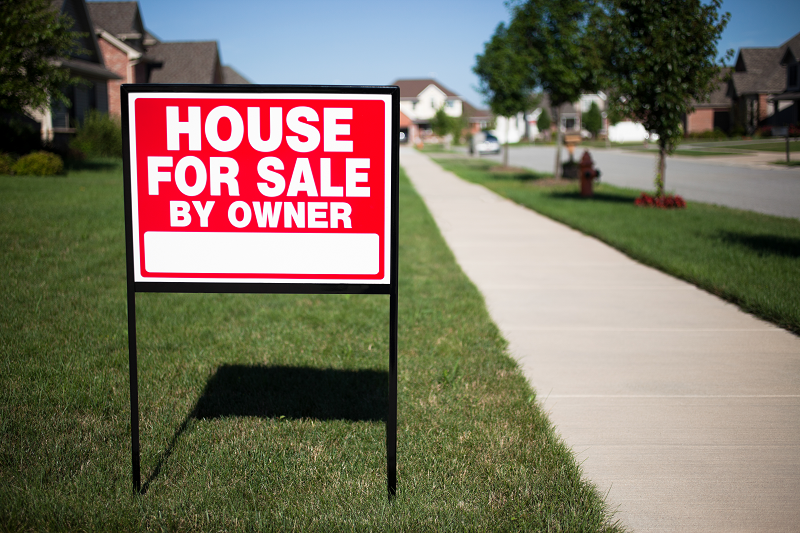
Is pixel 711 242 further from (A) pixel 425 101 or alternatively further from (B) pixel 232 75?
(A) pixel 425 101

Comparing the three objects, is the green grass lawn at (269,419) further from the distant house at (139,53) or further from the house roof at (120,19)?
the house roof at (120,19)

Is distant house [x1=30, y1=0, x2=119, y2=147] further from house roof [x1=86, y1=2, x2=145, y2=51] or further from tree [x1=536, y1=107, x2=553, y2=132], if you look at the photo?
tree [x1=536, y1=107, x2=553, y2=132]

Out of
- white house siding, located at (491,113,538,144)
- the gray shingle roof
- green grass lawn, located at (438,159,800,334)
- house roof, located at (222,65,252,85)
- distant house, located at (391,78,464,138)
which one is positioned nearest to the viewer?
green grass lawn, located at (438,159,800,334)

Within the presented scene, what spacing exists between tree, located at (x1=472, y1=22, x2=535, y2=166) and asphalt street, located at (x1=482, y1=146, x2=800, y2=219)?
4.50 m

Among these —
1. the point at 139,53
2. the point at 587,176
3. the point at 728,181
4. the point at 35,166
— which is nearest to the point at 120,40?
the point at 139,53

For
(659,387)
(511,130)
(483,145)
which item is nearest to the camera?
(659,387)

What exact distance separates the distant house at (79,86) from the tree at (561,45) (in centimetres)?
1657

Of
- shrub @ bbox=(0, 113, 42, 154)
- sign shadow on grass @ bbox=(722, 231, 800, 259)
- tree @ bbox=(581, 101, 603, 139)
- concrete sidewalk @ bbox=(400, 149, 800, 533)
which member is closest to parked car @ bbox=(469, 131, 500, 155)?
tree @ bbox=(581, 101, 603, 139)

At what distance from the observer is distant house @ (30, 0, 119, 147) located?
84.1 feet

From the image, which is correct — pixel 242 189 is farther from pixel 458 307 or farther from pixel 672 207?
pixel 672 207

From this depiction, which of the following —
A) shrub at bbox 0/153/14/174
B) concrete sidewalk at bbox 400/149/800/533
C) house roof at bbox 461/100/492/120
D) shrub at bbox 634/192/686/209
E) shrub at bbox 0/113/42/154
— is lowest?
concrete sidewalk at bbox 400/149/800/533

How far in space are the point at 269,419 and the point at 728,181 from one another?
74.4ft

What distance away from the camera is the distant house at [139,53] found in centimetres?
3406

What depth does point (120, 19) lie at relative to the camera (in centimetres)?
3600
